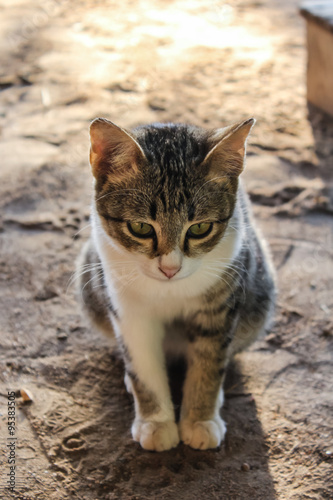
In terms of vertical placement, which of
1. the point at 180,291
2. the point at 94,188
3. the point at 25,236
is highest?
the point at 94,188

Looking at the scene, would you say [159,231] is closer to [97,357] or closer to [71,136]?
[97,357]

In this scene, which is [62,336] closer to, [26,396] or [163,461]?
[26,396]

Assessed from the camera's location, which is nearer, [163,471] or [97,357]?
[163,471]

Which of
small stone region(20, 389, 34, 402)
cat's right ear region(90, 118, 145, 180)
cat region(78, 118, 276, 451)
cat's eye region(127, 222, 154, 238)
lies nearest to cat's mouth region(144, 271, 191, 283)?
cat region(78, 118, 276, 451)

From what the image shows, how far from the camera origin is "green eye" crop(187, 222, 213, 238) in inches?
84.7

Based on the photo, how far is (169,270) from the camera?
2088 mm

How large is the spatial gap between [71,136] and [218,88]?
1.51 m

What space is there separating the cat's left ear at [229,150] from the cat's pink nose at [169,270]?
37cm

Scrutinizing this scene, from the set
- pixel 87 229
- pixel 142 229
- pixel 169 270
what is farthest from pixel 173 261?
pixel 87 229

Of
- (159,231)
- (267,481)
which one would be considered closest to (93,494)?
(267,481)

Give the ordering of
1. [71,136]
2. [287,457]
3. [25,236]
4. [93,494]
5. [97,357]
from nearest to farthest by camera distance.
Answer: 1. [93,494]
2. [287,457]
3. [97,357]
4. [25,236]
5. [71,136]

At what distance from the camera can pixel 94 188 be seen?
2295mm

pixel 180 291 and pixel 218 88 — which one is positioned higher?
pixel 180 291

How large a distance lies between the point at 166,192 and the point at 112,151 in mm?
243
